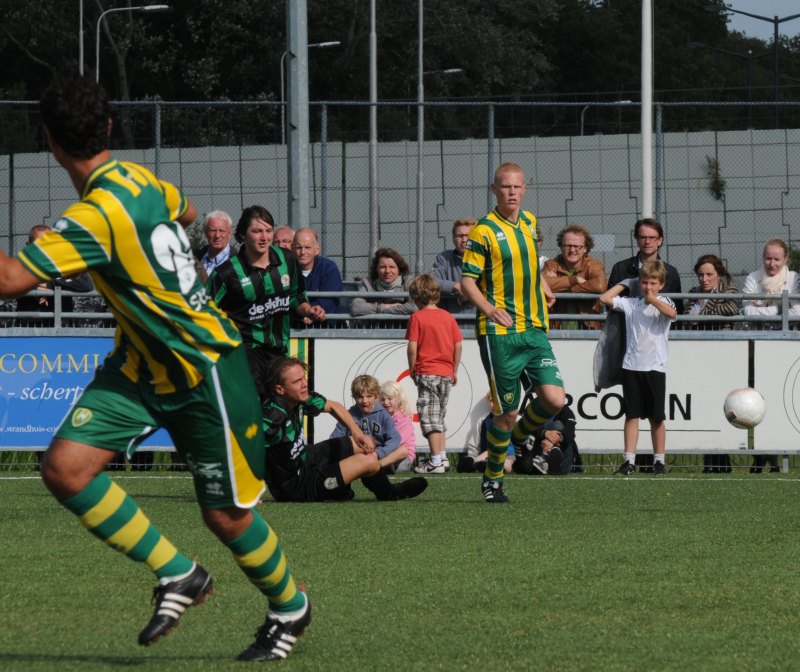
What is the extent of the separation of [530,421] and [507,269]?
106cm

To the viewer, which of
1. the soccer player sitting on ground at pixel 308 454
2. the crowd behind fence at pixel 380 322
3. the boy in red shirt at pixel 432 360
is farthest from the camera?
the crowd behind fence at pixel 380 322

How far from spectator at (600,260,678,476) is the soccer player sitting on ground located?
305cm

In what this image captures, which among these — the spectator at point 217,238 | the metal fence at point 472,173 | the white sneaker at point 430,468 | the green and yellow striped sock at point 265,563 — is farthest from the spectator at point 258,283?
the metal fence at point 472,173

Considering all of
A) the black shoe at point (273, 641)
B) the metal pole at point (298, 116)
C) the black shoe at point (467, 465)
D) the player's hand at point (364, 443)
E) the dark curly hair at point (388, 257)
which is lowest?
the black shoe at point (467, 465)

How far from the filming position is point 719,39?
221 feet

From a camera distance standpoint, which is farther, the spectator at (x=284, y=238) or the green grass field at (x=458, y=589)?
the spectator at (x=284, y=238)

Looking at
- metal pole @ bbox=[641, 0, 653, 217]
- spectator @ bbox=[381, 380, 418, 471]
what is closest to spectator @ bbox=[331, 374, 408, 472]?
spectator @ bbox=[381, 380, 418, 471]

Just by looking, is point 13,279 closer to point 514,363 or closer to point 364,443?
point 364,443

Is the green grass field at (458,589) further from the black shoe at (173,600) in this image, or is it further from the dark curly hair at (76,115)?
the dark curly hair at (76,115)

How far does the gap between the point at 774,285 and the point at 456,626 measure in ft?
30.0

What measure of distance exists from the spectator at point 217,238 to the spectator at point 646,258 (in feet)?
11.6

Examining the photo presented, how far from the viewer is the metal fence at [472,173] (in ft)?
73.9

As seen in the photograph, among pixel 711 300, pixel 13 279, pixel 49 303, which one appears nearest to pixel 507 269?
pixel 711 300

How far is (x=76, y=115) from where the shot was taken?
453 centimetres
